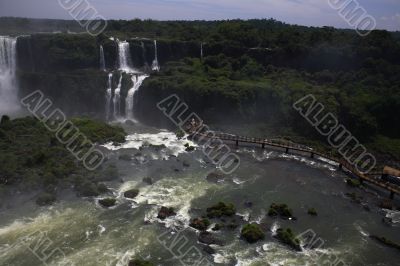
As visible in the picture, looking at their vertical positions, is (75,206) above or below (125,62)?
below

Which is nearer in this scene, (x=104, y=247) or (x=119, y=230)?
(x=104, y=247)

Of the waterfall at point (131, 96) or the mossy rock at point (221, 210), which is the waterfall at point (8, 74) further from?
the mossy rock at point (221, 210)

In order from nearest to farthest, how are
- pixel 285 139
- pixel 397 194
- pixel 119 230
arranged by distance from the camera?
1. pixel 119 230
2. pixel 397 194
3. pixel 285 139

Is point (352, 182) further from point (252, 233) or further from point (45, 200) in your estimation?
point (45, 200)

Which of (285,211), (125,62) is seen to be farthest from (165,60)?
(285,211)

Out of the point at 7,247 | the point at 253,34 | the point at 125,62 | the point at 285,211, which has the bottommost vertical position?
the point at 7,247

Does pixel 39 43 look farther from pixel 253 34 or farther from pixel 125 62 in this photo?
pixel 253 34

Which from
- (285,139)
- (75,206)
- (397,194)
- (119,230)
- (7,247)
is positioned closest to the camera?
(7,247)

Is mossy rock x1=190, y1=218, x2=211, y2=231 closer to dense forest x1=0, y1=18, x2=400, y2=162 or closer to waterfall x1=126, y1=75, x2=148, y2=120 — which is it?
dense forest x1=0, y1=18, x2=400, y2=162
